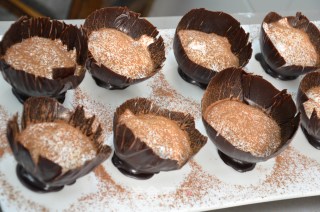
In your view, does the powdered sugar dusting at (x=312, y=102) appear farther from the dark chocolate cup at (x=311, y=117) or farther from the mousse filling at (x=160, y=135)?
the mousse filling at (x=160, y=135)

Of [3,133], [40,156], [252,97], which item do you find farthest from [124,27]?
A: [40,156]

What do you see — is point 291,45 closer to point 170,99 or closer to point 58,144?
point 170,99

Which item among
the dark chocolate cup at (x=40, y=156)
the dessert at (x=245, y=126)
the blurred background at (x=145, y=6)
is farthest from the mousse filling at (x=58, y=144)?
the blurred background at (x=145, y=6)

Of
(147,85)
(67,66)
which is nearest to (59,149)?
(67,66)

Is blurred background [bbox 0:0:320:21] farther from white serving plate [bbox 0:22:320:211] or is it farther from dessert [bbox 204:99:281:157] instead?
dessert [bbox 204:99:281:157]

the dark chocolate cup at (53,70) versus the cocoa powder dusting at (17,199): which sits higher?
the dark chocolate cup at (53,70)

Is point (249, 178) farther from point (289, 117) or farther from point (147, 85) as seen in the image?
point (147, 85)

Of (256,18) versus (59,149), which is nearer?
(59,149)
